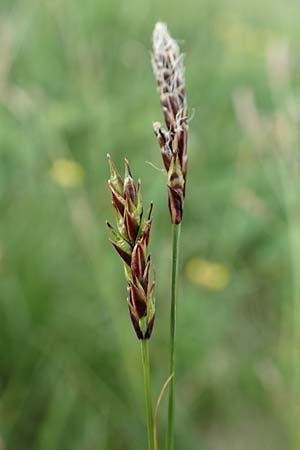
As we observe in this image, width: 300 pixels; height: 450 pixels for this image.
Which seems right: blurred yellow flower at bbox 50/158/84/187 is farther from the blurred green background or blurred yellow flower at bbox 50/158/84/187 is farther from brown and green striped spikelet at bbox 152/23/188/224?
brown and green striped spikelet at bbox 152/23/188/224

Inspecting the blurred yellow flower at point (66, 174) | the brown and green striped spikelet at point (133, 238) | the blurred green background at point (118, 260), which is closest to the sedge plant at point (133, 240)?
the brown and green striped spikelet at point (133, 238)

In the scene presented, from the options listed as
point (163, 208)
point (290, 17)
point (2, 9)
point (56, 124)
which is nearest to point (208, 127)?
point (163, 208)

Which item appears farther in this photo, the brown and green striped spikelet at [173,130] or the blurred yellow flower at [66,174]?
the blurred yellow flower at [66,174]

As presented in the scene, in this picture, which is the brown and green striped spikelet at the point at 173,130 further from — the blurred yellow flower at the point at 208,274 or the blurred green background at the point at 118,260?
the blurred yellow flower at the point at 208,274

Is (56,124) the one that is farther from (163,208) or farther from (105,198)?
(163,208)

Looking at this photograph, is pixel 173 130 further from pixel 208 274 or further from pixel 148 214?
pixel 208 274

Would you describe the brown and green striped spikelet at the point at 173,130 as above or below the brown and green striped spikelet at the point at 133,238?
above

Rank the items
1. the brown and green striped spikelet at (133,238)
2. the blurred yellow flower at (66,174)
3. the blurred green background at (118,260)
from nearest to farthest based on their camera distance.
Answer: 1. the brown and green striped spikelet at (133,238)
2. the blurred green background at (118,260)
3. the blurred yellow flower at (66,174)

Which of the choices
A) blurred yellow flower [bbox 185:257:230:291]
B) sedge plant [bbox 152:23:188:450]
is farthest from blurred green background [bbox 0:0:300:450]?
sedge plant [bbox 152:23:188:450]
